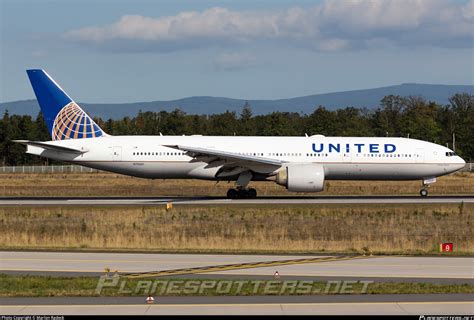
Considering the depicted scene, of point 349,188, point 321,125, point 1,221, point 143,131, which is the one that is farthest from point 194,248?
point 143,131

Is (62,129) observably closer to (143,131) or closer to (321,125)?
(321,125)

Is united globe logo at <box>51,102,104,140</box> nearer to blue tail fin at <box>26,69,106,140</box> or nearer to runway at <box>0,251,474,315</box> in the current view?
blue tail fin at <box>26,69,106,140</box>

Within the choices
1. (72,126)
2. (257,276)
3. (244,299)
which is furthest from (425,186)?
(244,299)

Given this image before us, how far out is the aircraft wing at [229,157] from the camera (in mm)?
41219

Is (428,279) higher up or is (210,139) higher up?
(210,139)

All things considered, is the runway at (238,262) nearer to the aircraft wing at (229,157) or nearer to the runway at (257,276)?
the runway at (257,276)

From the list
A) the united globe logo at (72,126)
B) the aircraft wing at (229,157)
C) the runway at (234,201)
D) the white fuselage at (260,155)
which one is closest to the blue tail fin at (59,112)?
the united globe logo at (72,126)

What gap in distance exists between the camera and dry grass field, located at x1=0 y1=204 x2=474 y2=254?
26.8 meters

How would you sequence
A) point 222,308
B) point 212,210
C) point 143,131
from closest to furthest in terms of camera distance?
point 222,308
point 212,210
point 143,131

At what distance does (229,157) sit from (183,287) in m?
24.2

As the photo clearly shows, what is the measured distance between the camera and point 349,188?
55.4 m

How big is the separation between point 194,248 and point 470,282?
401 inches

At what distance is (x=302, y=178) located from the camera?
41281mm

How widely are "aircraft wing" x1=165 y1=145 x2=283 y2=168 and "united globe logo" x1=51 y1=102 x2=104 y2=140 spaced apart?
7232mm
